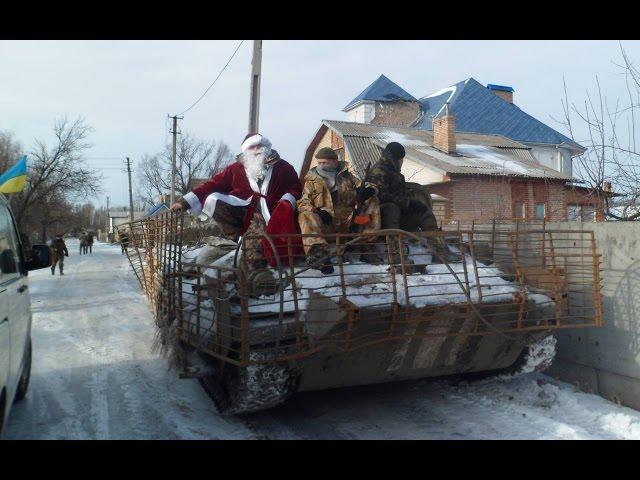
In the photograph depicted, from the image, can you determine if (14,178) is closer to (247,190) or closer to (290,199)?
(247,190)

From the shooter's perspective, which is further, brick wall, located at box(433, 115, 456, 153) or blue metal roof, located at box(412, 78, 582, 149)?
blue metal roof, located at box(412, 78, 582, 149)

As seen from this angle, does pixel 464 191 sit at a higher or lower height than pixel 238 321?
higher

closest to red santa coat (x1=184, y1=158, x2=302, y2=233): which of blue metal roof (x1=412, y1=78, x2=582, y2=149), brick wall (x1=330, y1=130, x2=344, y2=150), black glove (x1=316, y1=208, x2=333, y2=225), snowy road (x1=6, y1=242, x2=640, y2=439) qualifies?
black glove (x1=316, y1=208, x2=333, y2=225)

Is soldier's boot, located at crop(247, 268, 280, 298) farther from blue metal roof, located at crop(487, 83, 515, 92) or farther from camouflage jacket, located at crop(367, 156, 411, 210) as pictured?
blue metal roof, located at crop(487, 83, 515, 92)

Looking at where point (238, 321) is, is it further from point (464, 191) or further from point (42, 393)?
point (464, 191)

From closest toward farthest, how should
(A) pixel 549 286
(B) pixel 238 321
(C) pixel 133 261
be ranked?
(B) pixel 238 321, (A) pixel 549 286, (C) pixel 133 261

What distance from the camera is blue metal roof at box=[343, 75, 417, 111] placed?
32.3 metres

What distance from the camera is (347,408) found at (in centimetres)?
487

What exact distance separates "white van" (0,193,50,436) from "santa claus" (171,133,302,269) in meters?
1.34

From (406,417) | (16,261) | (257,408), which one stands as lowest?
(406,417)

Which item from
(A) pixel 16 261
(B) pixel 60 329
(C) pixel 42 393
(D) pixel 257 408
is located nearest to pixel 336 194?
(D) pixel 257 408

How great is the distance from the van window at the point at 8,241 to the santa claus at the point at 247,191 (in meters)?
1.36

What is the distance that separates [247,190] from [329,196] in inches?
46.7

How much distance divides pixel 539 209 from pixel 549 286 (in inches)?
680
